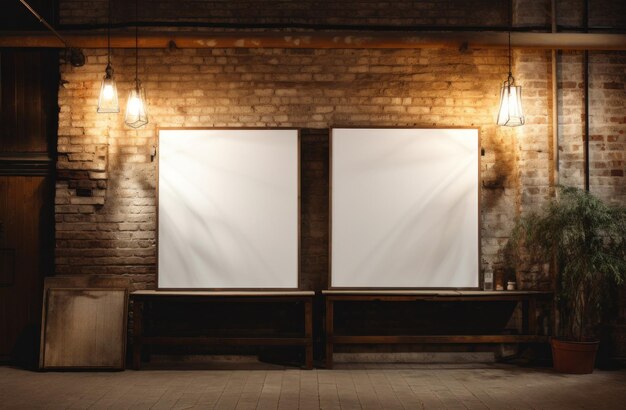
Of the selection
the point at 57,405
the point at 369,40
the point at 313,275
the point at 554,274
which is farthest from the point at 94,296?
the point at 554,274

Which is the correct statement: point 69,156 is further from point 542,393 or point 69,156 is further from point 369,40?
point 542,393

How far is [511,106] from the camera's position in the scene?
586cm

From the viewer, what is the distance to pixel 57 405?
16.0ft

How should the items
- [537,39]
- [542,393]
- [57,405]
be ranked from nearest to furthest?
1. [57,405]
2. [542,393]
3. [537,39]

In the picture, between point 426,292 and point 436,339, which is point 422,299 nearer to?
point 426,292

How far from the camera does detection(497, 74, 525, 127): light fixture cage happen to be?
19.2 ft

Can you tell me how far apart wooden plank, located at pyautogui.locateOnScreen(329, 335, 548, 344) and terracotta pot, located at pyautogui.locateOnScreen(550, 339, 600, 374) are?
28cm

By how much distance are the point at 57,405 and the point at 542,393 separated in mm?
4128

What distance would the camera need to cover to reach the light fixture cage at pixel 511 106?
5.85 m

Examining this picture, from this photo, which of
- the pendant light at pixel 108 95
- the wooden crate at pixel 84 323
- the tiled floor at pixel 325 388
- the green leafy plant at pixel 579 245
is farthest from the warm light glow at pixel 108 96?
the green leafy plant at pixel 579 245

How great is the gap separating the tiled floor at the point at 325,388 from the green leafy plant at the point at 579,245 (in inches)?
29.4

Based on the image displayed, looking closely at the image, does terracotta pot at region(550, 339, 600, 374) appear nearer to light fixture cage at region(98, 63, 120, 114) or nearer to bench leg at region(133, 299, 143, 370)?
bench leg at region(133, 299, 143, 370)

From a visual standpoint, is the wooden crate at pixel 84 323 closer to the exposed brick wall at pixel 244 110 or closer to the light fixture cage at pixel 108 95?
the exposed brick wall at pixel 244 110

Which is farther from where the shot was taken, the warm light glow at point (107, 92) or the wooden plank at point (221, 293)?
the wooden plank at point (221, 293)
